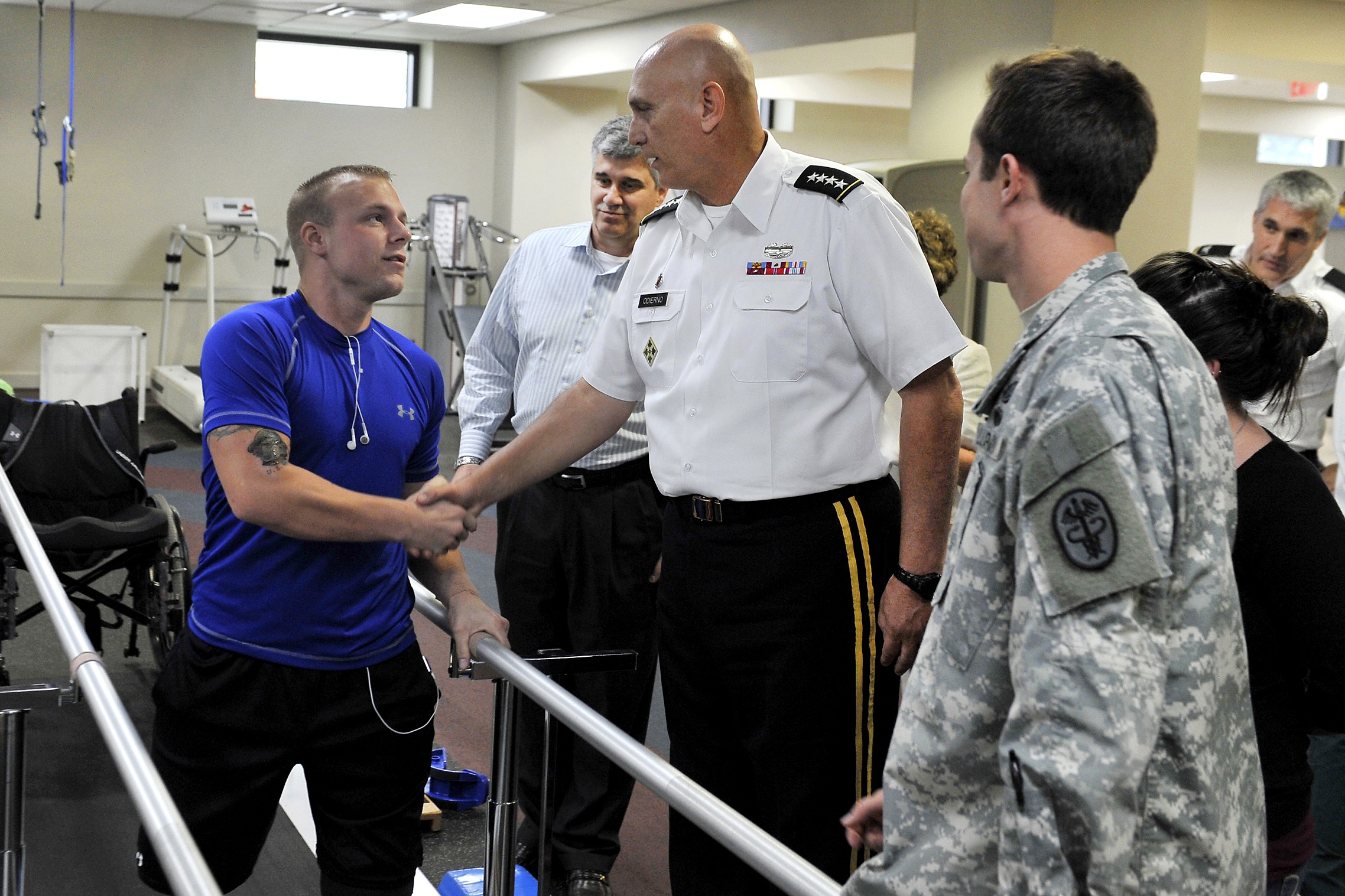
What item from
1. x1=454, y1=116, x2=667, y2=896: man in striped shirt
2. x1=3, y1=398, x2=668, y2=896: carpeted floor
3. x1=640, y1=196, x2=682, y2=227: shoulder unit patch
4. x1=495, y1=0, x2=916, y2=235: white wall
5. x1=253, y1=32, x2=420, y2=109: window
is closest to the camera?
x1=640, y1=196, x2=682, y2=227: shoulder unit patch

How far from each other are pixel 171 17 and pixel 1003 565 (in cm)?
1024

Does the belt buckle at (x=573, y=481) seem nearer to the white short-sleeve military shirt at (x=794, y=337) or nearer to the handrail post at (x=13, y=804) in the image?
the white short-sleeve military shirt at (x=794, y=337)

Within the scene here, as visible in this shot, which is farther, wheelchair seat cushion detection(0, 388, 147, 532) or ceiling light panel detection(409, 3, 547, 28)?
ceiling light panel detection(409, 3, 547, 28)

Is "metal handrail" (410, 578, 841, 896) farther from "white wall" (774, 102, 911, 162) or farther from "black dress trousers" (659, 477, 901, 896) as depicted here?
"white wall" (774, 102, 911, 162)

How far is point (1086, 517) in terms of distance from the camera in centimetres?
97

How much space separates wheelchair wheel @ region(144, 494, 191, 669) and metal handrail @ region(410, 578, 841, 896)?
254 centimetres

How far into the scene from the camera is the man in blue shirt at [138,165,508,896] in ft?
5.95

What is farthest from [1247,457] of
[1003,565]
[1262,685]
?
[1003,565]

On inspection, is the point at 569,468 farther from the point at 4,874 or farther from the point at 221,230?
the point at 221,230

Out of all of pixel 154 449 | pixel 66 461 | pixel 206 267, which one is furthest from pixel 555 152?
pixel 66 461

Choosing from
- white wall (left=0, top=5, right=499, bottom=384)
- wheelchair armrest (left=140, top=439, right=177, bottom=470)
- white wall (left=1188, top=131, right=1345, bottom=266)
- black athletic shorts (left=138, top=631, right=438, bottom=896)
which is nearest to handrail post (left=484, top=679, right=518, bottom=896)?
black athletic shorts (left=138, top=631, right=438, bottom=896)

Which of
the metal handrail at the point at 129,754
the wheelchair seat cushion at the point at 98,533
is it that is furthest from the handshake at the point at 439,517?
the wheelchair seat cushion at the point at 98,533

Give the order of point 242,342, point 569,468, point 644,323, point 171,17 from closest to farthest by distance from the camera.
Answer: point 242,342, point 644,323, point 569,468, point 171,17

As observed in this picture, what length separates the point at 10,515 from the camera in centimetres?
214
